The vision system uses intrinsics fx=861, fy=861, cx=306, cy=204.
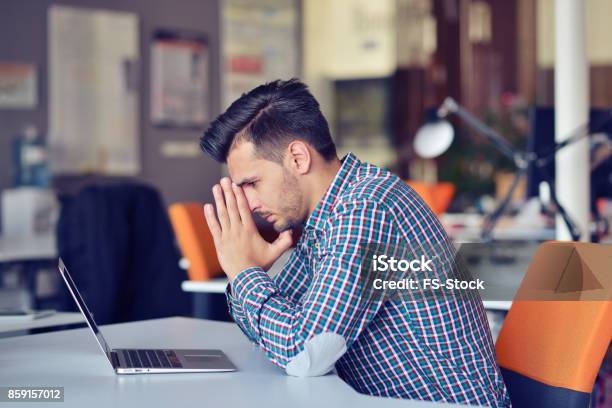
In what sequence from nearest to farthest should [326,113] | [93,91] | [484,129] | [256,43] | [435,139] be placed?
1. [484,129]
2. [435,139]
3. [326,113]
4. [93,91]
5. [256,43]

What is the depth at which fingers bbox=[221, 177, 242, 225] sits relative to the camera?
1.60 metres

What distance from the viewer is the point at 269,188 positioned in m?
1.61

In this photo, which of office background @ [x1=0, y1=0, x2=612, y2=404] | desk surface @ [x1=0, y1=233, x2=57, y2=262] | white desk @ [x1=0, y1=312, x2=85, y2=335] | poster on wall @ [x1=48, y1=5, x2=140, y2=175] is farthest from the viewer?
poster on wall @ [x1=48, y1=5, x2=140, y2=175]

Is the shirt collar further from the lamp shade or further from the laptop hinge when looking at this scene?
the lamp shade

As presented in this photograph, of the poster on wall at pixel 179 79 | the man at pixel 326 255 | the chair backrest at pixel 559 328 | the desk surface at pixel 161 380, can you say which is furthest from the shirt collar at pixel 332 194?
the poster on wall at pixel 179 79

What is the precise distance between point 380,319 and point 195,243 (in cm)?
189

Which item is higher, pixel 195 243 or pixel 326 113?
pixel 326 113

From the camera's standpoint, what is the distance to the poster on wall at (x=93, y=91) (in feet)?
20.2

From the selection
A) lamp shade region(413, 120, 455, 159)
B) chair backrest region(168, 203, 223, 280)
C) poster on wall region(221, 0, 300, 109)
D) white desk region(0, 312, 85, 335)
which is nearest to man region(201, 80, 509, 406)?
white desk region(0, 312, 85, 335)

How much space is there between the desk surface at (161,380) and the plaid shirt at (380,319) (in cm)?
8

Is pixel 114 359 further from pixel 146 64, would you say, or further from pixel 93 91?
pixel 146 64

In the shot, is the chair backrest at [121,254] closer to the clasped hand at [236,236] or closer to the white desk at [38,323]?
the white desk at [38,323]

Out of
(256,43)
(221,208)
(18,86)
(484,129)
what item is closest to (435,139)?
(484,129)

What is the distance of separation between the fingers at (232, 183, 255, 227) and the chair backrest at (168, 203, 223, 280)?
5.39 feet
